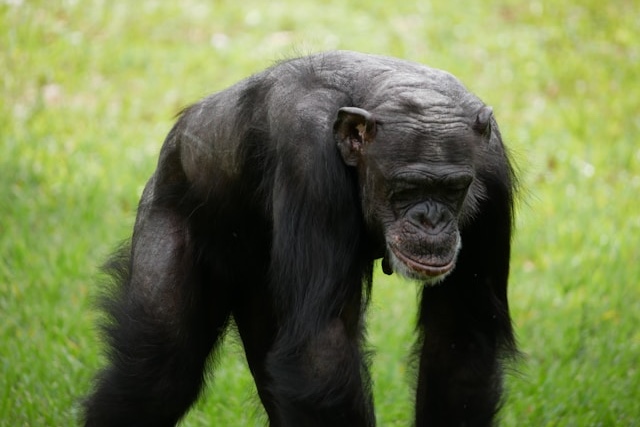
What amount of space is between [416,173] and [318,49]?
7.16 metres

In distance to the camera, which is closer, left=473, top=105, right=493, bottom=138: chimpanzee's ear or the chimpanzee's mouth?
the chimpanzee's mouth

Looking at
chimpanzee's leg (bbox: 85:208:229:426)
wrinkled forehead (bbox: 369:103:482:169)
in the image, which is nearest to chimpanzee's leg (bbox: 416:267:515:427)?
wrinkled forehead (bbox: 369:103:482:169)

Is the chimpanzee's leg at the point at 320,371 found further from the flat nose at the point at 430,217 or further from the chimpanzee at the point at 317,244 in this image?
the flat nose at the point at 430,217

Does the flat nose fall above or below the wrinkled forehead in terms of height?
below

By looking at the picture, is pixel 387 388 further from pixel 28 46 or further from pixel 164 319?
pixel 28 46

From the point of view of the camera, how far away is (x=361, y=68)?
4.72 metres

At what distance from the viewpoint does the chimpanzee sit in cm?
434

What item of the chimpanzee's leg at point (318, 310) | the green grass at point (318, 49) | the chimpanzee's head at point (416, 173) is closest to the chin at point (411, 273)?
the chimpanzee's head at point (416, 173)

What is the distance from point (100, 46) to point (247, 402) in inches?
261

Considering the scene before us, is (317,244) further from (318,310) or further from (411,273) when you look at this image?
(411,273)

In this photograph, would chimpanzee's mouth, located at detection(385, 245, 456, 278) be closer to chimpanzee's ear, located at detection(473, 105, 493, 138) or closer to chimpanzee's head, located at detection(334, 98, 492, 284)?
chimpanzee's head, located at detection(334, 98, 492, 284)

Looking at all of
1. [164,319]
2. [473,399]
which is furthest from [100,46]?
[473,399]

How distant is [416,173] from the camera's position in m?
4.31

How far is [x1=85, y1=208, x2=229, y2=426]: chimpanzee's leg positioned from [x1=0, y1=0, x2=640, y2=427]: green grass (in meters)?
0.73
